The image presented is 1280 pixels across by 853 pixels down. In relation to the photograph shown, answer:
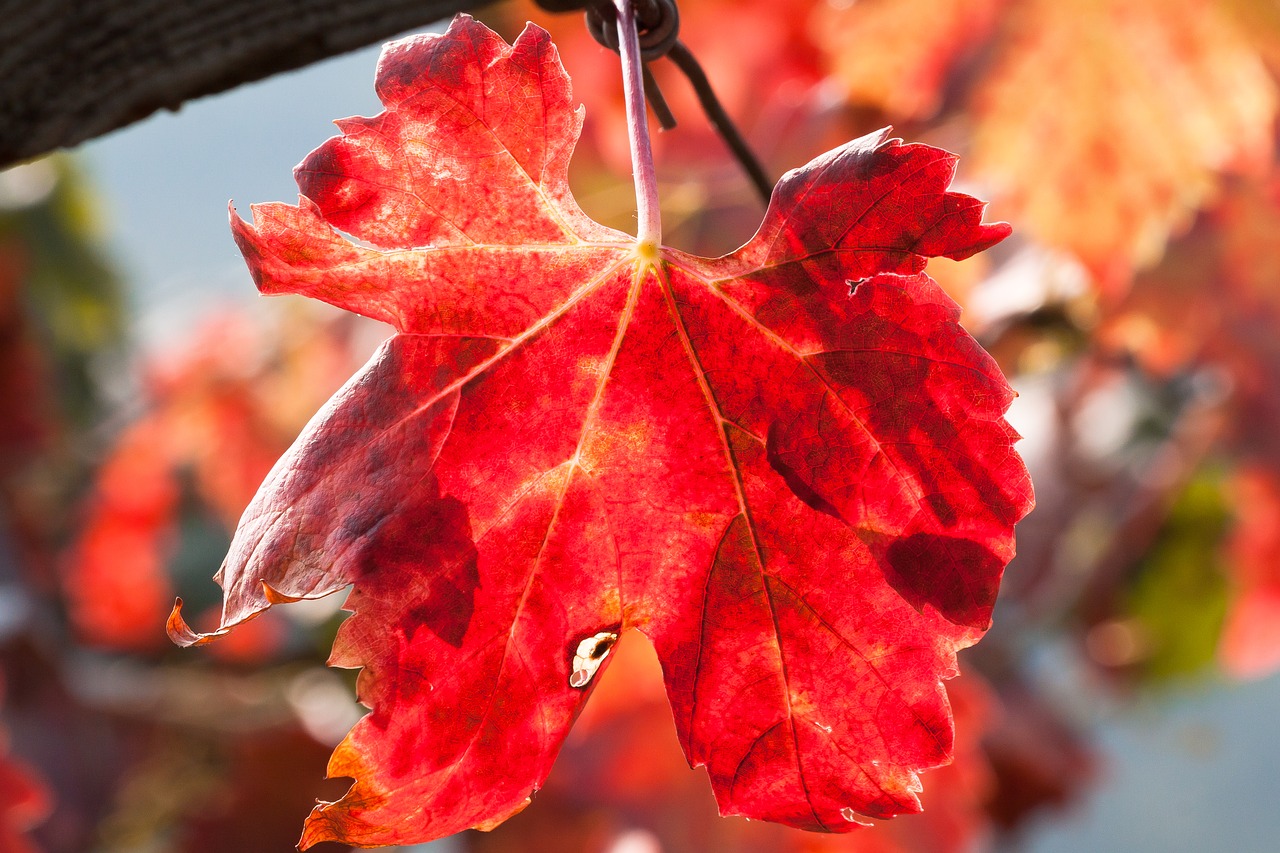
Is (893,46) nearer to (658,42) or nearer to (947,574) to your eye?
(658,42)

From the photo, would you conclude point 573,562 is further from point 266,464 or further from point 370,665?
point 266,464

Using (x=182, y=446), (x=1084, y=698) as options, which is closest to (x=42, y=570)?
(x=182, y=446)

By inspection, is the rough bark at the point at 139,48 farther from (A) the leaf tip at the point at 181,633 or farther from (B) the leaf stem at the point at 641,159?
(A) the leaf tip at the point at 181,633

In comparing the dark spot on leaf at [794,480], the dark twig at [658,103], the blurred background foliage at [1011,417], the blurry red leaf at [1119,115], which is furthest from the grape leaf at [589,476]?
the blurry red leaf at [1119,115]

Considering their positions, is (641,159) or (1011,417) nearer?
(641,159)

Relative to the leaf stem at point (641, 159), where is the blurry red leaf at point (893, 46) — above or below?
above

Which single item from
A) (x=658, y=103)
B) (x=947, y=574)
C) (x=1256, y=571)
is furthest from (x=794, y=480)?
(x=1256, y=571)

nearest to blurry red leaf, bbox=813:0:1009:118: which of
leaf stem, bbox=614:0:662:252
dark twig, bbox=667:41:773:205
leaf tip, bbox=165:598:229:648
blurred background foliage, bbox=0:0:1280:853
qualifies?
blurred background foliage, bbox=0:0:1280:853

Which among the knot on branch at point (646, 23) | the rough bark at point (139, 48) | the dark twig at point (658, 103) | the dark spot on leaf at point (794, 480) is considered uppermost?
the rough bark at point (139, 48)
